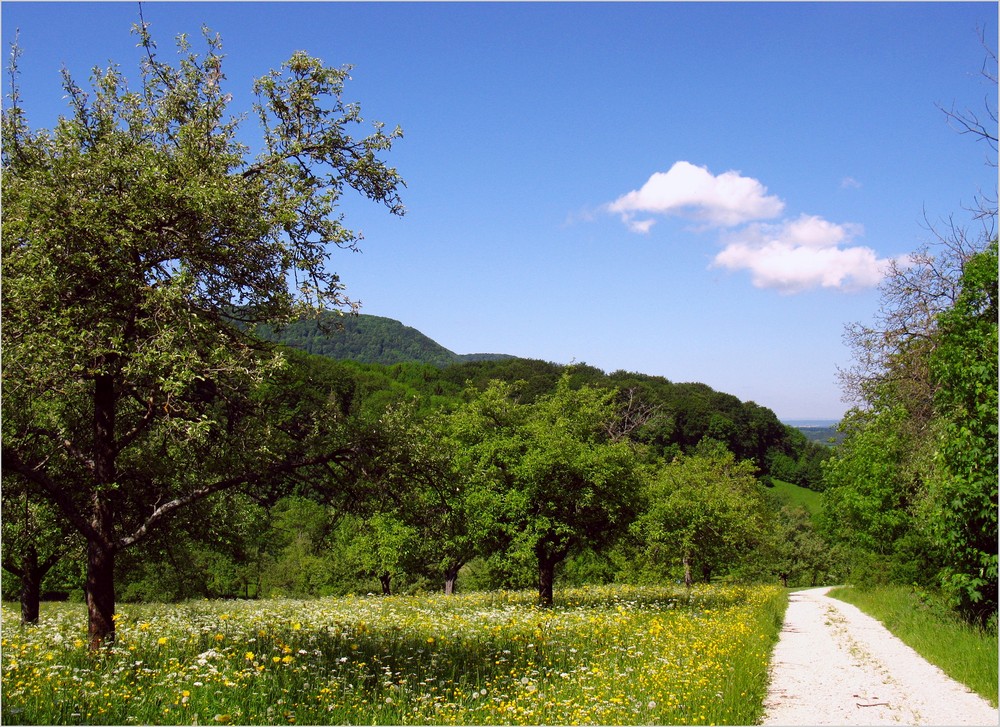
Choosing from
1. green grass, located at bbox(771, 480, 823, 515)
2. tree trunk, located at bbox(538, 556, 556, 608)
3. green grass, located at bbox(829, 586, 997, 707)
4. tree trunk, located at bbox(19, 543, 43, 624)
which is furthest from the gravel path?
green grass, located at bbox(771, 480, 823, 515)

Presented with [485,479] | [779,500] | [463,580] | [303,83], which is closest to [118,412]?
[303,83]

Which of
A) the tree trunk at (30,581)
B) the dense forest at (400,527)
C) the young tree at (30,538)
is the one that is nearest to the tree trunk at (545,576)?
the dense forest at (400,527)

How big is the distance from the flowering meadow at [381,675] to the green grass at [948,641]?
3.20 meters

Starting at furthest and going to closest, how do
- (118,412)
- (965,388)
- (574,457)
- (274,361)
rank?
(574,457) → (965,388) → (118,412) → (274,361)

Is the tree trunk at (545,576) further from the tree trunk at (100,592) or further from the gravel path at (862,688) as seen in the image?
the tree trunk at (100,592)

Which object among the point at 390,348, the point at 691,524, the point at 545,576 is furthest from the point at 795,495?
the point at 545,576

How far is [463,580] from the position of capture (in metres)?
55.3

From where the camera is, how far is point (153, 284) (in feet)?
28.7

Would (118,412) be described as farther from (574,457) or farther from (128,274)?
(574,457)

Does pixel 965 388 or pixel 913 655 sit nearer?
pixel 965 388

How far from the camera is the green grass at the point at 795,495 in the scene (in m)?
108

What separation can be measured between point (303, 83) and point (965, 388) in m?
13.2

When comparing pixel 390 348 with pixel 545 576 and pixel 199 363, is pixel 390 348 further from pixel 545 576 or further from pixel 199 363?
pixel 199 363

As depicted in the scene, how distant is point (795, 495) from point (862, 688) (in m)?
115
